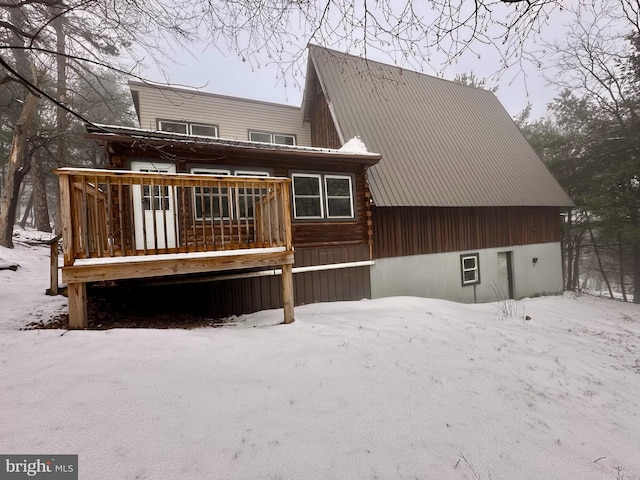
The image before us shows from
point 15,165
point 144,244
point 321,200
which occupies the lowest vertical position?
point 144,244

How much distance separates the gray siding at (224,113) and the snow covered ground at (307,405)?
760cm

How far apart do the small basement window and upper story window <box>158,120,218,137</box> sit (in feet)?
35.3

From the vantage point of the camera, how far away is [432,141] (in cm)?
1174

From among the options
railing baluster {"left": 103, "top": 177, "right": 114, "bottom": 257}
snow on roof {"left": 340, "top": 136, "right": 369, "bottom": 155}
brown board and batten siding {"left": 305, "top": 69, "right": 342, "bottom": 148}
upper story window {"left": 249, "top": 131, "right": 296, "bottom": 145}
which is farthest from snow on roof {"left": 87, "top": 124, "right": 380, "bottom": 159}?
upper story window {"left": 249, "top": 131, "right": 296, "bottom": 145}

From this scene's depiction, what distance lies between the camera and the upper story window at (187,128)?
32.6 ft

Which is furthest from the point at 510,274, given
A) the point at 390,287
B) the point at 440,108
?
the point at 440,108

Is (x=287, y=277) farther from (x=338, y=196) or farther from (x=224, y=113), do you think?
(x=224, y=113)

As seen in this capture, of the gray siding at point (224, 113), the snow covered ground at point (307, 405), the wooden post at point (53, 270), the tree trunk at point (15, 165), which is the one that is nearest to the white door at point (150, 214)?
the wooden post at point (53, 270)

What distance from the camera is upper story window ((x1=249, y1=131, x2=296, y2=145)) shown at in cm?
1134

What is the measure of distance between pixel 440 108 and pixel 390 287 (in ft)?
30.8

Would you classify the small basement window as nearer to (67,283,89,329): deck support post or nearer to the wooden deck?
the wooden deck

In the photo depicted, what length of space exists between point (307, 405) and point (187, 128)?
1048 centimetres

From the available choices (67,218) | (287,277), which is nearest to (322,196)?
(287,277)

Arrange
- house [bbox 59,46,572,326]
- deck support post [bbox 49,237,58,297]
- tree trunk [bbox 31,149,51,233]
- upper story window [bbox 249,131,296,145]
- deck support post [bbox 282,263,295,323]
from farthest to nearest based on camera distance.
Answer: tree trunk [bbox 31,149,51,233], upper story window [bbox 249,131,296,145], deck support post [bbox 49,237,58,297], deck support post [bbox 282,263,295,323], house [bbox 59,46,572,326]
